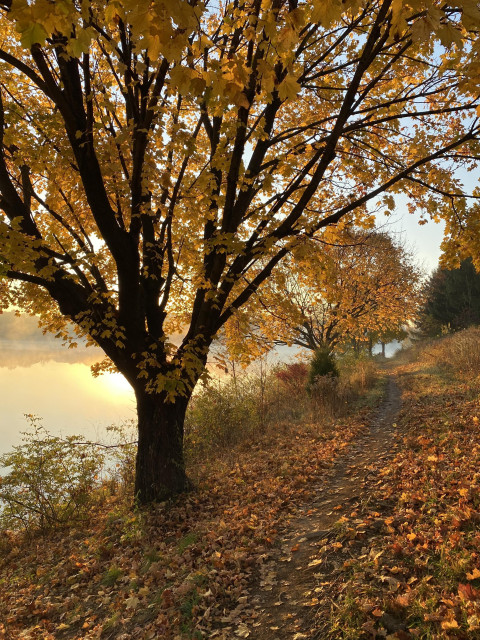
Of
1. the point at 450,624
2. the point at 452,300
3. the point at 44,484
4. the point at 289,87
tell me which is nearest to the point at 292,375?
the point at 44,484

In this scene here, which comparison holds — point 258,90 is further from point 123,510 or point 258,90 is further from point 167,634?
point 123,510

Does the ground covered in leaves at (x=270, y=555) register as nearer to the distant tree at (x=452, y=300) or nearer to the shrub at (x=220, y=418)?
the shrub at (x=220, y=418)

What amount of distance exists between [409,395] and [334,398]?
7.03 feet

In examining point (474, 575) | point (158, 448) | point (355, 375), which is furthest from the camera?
Answer: point (355, 375)

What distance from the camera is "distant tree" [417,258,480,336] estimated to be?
3066cm

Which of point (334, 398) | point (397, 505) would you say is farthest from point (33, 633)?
point (334, 398)

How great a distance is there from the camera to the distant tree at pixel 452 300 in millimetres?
30656

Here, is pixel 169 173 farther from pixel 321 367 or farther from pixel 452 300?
pixel 452 300

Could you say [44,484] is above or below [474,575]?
below

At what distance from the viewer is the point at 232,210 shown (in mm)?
5375

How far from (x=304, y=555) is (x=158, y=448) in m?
3.10

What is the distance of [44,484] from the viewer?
7320 millimetres

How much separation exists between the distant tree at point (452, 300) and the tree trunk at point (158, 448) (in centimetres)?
2708

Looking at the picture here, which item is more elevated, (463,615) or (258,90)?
(258,90)
